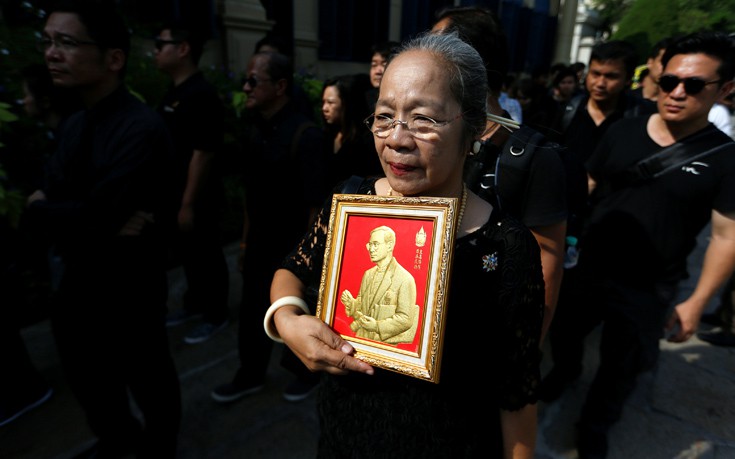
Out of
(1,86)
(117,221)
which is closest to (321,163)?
(117,221)

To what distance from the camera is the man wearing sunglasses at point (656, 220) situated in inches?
84.8

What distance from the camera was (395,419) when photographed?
121 cm

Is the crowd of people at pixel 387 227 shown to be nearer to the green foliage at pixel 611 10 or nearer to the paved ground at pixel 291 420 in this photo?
the paved ground at pixel 291 420

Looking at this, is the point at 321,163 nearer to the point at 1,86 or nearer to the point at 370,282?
the point at 370,282

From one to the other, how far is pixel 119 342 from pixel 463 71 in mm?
1987

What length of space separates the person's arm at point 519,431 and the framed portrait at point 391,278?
42 centimetres

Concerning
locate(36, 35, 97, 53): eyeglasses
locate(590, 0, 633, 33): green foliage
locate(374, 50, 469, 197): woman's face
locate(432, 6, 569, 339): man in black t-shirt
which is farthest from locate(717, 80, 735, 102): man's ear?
locate(590, 0, 633, 33): green foliage

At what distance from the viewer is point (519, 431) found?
4.02ft

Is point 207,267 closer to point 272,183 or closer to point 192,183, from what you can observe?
point 192,183

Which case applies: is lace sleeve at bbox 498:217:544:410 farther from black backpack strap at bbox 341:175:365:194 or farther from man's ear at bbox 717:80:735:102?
man's ear at bbox 717:80:735:102

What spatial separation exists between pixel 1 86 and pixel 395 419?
3.67 meters

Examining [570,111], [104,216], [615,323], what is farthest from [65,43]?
[570,111]

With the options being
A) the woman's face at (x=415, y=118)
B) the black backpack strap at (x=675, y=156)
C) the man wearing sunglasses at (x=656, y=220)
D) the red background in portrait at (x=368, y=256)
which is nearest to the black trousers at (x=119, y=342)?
the red background in portrait at (x=368, y=256)

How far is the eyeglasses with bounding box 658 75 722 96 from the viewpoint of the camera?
7.08 ft
